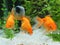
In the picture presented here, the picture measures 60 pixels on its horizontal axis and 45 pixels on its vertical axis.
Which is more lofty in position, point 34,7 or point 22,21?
point 22,21

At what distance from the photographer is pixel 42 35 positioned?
6.17 metres

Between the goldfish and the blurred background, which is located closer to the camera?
the goldfish

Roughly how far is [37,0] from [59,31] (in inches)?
61.9

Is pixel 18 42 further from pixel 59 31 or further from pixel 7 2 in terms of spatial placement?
pixel 7 2

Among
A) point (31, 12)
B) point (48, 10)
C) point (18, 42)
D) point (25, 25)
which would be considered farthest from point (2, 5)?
point (25, 25)

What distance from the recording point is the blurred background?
7359 millimetres

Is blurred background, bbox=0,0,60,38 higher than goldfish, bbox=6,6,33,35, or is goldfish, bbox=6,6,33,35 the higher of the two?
goldfish, bbox=6,6,33,35

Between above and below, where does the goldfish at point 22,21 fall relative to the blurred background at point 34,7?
above

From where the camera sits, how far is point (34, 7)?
7660 mm

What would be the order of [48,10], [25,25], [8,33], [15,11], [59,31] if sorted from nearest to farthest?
1. [25,25]
2. [15,11]
3. [8,33]
4. [59,31]
5. [48,10]

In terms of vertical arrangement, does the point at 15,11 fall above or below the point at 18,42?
above

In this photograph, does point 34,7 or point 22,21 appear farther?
point 34,7

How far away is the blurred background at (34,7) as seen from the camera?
24.1 ft

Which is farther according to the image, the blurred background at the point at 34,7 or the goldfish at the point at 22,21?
the blurred background at the point at 34,7
